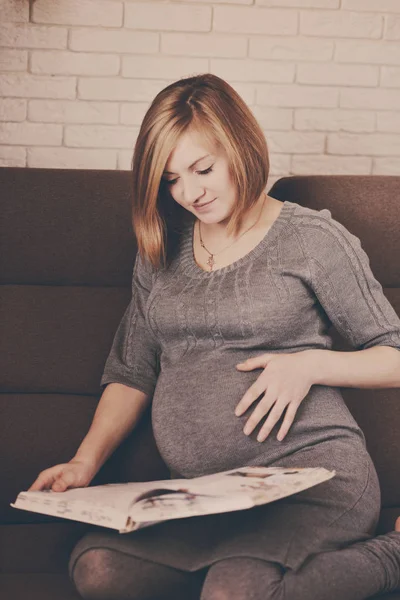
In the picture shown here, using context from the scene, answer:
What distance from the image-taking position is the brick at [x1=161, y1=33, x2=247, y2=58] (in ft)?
6.99

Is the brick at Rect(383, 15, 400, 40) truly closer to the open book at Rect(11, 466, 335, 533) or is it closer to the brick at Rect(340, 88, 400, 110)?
the brick at Rect(340, 88, 400, 110)

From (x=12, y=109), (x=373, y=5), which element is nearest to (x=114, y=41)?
(x=12, y=109)

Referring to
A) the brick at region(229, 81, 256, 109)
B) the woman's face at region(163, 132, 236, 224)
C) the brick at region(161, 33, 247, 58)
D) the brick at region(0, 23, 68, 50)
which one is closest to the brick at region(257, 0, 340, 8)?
the brick at region(161, 33, 247, 58)

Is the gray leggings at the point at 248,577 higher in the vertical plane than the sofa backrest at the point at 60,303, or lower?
lower

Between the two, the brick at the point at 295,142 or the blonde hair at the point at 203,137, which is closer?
the blonde hair at the point at 203,137

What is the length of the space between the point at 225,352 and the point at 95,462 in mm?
310

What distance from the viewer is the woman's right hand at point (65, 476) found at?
1.36 m

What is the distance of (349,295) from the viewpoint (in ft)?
4.70

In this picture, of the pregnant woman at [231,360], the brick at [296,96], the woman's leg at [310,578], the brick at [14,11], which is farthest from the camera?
the brick at [296,96]

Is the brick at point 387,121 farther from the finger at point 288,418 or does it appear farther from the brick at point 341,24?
the finger at point 288,418

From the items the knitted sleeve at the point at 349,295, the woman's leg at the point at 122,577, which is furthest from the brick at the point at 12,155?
the woman's leg at the point at 122,577

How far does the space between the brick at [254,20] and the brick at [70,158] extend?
447 mm

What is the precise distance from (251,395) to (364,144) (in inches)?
44.3

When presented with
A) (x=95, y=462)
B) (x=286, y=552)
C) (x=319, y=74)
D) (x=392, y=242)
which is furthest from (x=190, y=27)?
(x=286, y=552)
